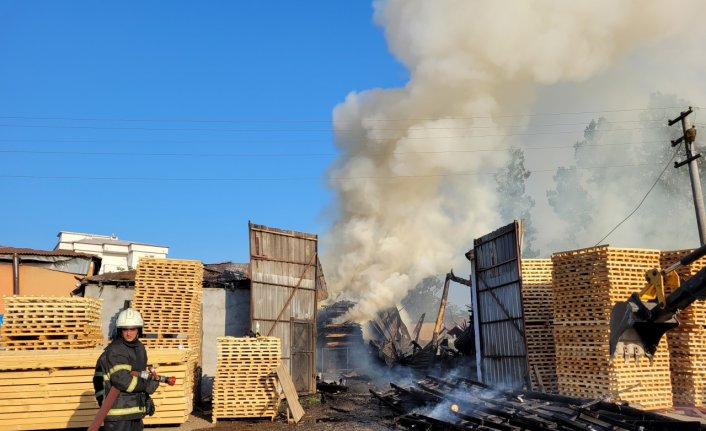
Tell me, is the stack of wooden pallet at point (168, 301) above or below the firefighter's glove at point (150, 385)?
above

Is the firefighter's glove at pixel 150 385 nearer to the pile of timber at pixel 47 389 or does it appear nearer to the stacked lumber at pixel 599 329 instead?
the pile of timber at pixel 47 389

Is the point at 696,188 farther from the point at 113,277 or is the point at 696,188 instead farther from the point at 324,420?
the point at 113,277

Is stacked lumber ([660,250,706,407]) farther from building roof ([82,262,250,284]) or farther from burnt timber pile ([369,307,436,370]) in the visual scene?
building roof ([82,262,250,284])

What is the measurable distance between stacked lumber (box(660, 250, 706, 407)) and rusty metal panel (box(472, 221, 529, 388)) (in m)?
3.44

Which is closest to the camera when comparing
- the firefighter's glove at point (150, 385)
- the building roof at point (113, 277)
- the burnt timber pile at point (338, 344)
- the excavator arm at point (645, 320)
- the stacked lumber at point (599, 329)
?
the firefighter's glove at point (150, 385)

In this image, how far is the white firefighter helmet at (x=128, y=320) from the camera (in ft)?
20.5

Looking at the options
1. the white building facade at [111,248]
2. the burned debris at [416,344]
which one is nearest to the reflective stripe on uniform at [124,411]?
the burned debris at [416,344]

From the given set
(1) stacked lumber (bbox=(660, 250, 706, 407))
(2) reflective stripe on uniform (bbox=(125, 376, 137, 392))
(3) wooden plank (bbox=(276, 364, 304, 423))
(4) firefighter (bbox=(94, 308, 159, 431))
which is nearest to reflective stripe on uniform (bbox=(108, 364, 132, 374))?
(4) firefighter (bbox=(94, 308, 159, 431))

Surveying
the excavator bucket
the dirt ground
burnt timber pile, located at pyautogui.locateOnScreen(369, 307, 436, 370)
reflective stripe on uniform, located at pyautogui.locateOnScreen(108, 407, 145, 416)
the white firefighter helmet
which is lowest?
the dirt ground

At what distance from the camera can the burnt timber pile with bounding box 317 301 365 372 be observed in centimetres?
2578

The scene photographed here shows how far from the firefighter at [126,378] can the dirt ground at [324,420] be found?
220 inches

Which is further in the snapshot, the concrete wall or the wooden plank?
the concrete wall

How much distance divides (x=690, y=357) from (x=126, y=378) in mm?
12058

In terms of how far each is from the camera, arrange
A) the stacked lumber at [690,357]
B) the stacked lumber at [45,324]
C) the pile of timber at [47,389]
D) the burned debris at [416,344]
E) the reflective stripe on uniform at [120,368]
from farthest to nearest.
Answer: the burned debris at [416,344] < the stacked lumber at [690,357] < the stacked lumber at [45,324] < the pile of timber at [47,389] < the reflective stripe on uniform at [120,368]
